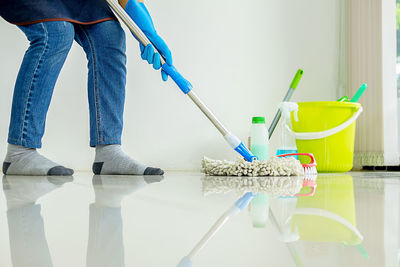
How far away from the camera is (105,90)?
1681 mm

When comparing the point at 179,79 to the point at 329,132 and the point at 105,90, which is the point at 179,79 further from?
the point at 329,132

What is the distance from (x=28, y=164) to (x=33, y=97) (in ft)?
0.75

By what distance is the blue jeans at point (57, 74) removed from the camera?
1583 mm

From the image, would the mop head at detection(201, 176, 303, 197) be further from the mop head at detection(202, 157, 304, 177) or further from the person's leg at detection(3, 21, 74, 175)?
the person's leg at detection(3, 21, 74, 175)

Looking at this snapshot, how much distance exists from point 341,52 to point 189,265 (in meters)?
2.89

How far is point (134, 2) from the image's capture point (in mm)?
1725

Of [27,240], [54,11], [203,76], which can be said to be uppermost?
[54,11]

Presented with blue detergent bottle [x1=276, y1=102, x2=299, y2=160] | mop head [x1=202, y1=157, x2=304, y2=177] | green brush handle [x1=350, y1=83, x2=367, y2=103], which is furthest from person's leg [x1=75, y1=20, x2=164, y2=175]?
green brush handle [x1=350, y1=83, x2=367, y2=103]

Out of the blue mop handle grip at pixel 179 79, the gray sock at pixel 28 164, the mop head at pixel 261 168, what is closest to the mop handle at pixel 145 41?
the blue mop handle grip at pixel 179 79

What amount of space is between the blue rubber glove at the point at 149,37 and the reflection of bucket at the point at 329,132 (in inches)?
40.3

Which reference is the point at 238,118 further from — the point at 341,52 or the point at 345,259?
the point at 345,259

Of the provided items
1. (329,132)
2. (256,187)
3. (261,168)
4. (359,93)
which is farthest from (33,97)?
(359,93)

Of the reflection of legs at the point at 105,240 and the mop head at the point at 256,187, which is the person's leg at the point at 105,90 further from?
the reflection of legs at the point at 105,240

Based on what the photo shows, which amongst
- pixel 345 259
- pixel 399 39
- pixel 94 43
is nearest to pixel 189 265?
pixel 345 259
